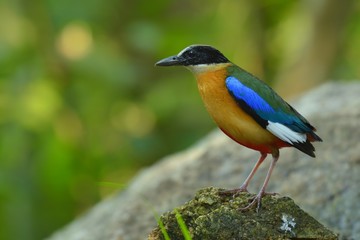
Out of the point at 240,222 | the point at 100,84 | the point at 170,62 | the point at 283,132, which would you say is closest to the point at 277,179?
the point at 283,132

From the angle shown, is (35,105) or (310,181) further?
(35,105)

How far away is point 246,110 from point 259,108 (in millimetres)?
80

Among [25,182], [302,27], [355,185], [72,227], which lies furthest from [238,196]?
[302,27]

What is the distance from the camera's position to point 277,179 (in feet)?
22.3

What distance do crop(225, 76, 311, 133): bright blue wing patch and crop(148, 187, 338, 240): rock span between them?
0.46 m

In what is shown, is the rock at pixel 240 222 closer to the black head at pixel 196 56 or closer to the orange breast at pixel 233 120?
the orange breast at pixel 233 120

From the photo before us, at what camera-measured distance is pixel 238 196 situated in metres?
4.79

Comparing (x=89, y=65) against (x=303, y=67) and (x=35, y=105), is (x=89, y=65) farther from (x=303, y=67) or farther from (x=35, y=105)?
(x=303, y=67)

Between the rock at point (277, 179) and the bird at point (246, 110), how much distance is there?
4.09 ft

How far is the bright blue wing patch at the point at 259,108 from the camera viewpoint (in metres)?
4.81

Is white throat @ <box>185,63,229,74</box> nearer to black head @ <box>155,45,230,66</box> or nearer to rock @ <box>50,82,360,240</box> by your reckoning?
black head @ <box>155,45,230,66</box>

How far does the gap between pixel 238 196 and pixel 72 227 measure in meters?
3.02

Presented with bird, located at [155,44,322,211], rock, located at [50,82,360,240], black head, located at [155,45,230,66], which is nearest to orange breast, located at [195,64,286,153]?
bird, located at [155,44,322,211]

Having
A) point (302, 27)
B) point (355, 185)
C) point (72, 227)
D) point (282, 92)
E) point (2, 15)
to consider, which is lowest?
point (355, 185)
